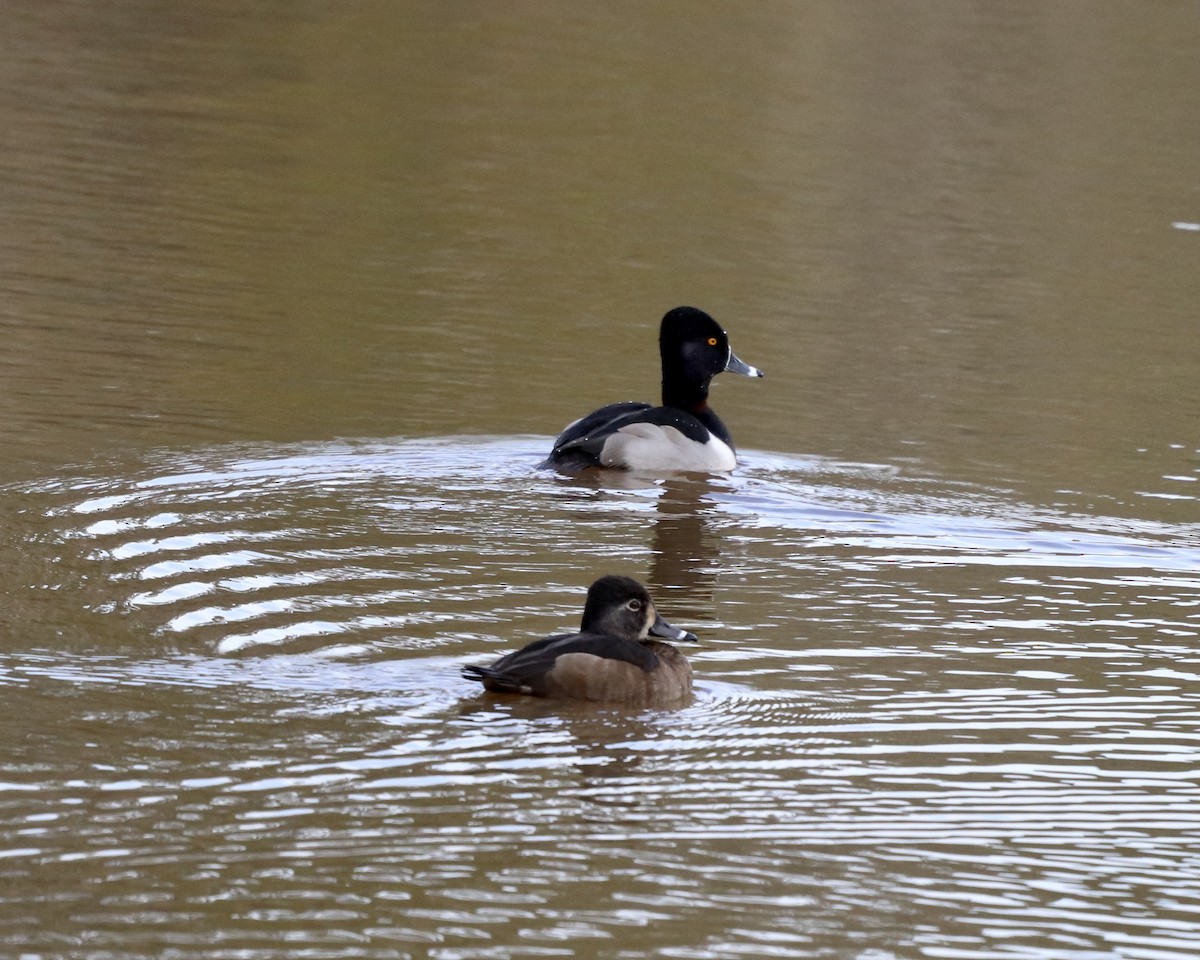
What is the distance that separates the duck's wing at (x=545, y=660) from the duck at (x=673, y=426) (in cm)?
495

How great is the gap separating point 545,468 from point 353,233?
26.8ft

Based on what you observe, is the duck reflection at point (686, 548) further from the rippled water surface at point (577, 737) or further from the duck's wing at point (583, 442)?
the duck's wing at point (583, 442)

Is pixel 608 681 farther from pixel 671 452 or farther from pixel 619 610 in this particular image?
pixel 671 452

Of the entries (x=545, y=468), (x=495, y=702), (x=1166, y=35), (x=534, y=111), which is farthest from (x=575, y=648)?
(x=1166, y=35)

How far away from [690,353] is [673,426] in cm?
123

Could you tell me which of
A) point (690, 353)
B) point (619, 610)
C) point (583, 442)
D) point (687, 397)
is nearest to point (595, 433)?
point (583, 442)

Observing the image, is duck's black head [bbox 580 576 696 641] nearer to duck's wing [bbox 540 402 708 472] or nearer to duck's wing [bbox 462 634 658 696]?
duck's wing [bbox 462 634 658 696]

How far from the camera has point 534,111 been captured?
94.5ft

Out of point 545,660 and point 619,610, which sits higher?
point 619,610

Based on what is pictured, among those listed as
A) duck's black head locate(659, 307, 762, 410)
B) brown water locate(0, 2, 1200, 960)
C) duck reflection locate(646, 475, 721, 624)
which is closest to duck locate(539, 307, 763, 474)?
duck's black head locate(659, 307, 762, 410)

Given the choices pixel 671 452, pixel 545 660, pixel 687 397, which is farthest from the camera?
pixel 687 397

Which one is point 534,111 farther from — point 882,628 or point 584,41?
point 882,628

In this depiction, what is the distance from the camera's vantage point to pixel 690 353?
1479cm

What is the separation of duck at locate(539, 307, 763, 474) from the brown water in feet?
1.15
